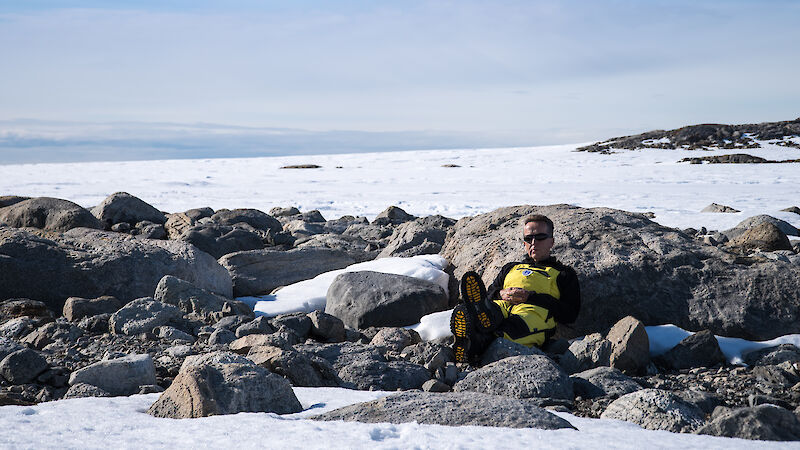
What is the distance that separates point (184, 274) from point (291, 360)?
336 cm

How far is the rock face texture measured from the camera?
527cm

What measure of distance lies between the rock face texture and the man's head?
500 mm

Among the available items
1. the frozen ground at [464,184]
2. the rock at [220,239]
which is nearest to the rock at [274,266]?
the rock at [220,239]

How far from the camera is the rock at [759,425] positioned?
301 cm

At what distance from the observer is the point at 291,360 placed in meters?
4.19

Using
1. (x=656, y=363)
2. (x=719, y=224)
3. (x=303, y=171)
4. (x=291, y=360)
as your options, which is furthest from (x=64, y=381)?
(x=303, y=171)

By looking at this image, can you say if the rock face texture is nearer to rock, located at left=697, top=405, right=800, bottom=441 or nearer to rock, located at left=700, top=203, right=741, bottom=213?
rock, located at left=697, top=405, right=800, bottom=441

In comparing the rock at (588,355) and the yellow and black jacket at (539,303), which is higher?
the yellow and black jacket at (539,303)

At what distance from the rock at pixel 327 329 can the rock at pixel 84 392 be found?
1.91 meters

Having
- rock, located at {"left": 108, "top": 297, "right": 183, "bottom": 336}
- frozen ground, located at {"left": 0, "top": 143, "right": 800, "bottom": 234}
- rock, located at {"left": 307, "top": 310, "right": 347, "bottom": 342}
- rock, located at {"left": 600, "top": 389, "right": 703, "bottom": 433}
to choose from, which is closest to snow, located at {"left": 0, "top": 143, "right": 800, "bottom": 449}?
frozen ground, located at {"left": 0, "top": 143, "right": 800, "bottom": 234}

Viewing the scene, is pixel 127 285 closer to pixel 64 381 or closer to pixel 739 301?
pixel 64 381

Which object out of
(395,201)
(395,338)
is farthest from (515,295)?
(395,201)

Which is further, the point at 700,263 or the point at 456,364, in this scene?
the point at 700,263

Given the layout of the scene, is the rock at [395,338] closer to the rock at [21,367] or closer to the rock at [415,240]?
the rock at [21,367]
